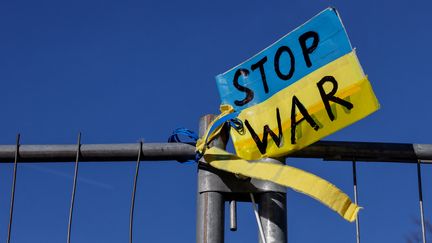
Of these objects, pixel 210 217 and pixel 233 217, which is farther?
pixel 233 217

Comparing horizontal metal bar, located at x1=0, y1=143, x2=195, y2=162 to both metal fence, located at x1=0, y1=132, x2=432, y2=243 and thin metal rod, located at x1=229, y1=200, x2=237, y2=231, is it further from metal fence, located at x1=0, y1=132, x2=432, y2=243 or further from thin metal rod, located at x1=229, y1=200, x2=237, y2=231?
thin metal rod, located at x1=229, y1=200, x2=237, y2=231

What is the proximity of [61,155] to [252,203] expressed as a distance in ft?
3.39

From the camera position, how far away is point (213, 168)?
5180 mm

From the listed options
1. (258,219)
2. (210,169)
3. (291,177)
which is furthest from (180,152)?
(291,177)

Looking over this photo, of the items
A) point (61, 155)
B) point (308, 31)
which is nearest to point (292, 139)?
point (308, 31)

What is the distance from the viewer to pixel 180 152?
17.1 feet

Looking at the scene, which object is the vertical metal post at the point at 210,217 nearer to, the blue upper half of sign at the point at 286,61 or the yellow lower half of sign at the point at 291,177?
the yellow lower half of sign at the point at 291,177

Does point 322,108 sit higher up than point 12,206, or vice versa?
point 322,108

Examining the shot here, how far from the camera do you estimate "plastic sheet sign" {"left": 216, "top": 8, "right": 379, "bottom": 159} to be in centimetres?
475

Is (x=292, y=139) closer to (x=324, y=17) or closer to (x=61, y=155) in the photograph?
(x=324, y=17)

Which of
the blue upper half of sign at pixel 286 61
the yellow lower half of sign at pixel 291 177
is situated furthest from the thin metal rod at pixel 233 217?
the blue upper half of sign at pixel 286 61

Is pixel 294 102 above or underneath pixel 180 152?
above

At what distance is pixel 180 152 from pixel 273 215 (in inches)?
22.5

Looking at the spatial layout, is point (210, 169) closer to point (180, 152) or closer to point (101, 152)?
point (180, 152)
